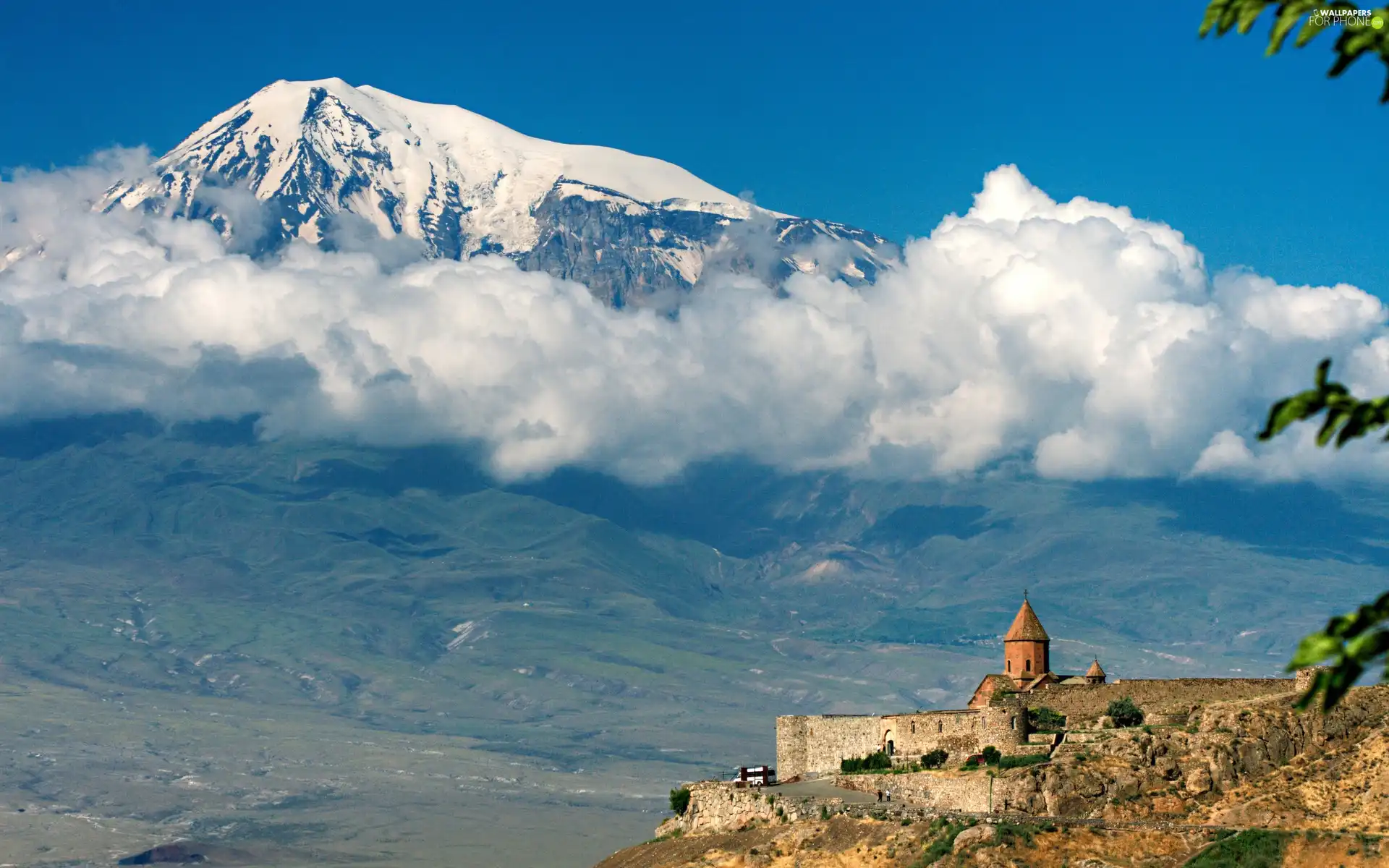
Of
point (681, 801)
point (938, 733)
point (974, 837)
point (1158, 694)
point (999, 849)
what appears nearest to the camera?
point (999, 849)

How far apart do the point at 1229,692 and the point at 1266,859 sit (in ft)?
59.8

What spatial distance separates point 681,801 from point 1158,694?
74.0 feet

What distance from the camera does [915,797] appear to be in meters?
73.8

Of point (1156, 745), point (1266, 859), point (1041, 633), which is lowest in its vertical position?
point (1266, 859)

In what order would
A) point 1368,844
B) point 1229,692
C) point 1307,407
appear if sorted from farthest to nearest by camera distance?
point 1229,692
point 1368,844
point 1307,407

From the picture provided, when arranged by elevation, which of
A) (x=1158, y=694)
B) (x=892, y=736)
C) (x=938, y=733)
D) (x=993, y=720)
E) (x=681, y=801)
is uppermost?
(x=1158, y=694)

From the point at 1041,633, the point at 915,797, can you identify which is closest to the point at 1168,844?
the point at 915,797

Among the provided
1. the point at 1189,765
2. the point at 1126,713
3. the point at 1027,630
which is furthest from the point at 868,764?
the point at 1027,630

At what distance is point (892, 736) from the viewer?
8175cm

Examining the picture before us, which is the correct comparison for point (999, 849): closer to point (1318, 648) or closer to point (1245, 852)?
point (1245, 852)

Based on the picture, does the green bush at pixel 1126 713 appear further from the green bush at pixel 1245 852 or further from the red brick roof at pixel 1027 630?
the red brick roof at pixel 1027 630

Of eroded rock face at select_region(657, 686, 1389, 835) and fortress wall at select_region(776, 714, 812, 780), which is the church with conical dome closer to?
fortress wall at select_region(776, 714, 812, 780)

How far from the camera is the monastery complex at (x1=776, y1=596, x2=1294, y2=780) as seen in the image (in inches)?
2995

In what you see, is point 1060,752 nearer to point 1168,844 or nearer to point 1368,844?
point 1168,844
